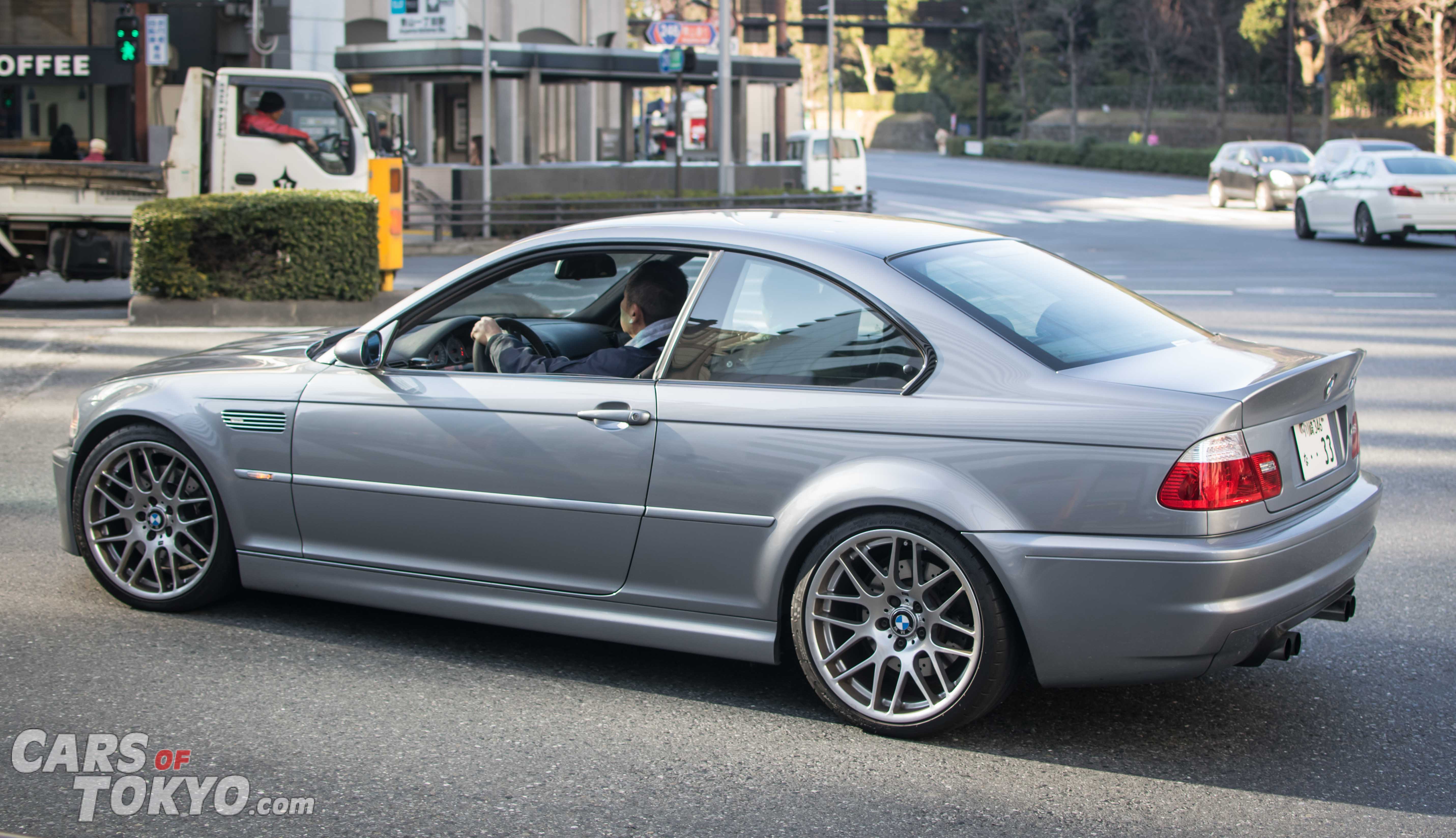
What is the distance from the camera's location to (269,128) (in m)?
15.7

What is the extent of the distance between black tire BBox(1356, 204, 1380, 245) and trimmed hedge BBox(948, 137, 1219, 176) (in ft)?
93.1

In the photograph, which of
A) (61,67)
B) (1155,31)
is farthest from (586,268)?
(1155,31)

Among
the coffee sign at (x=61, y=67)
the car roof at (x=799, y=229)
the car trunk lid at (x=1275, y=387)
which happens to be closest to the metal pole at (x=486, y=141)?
the coffee sign at (x=61, y=67)

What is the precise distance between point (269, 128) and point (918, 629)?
13.6 m

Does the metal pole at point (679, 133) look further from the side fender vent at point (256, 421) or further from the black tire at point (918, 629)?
the black tire at point (918, 629)

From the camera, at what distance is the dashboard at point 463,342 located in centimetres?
482

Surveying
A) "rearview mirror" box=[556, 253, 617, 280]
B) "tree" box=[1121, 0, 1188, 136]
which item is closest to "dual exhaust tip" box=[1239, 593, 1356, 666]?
"rearview mirror" box=[556, 253, 617, 280]

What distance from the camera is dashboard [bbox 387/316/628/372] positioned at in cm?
482

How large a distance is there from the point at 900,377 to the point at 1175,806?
1332 mm

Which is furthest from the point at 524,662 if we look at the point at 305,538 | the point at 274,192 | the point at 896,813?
the point at 274,192

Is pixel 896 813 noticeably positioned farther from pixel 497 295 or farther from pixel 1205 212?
pixel 1205 212

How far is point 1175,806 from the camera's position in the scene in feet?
11.7

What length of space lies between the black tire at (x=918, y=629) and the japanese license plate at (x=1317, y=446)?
927 millimetres

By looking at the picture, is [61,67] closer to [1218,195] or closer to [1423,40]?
[1218,195]
